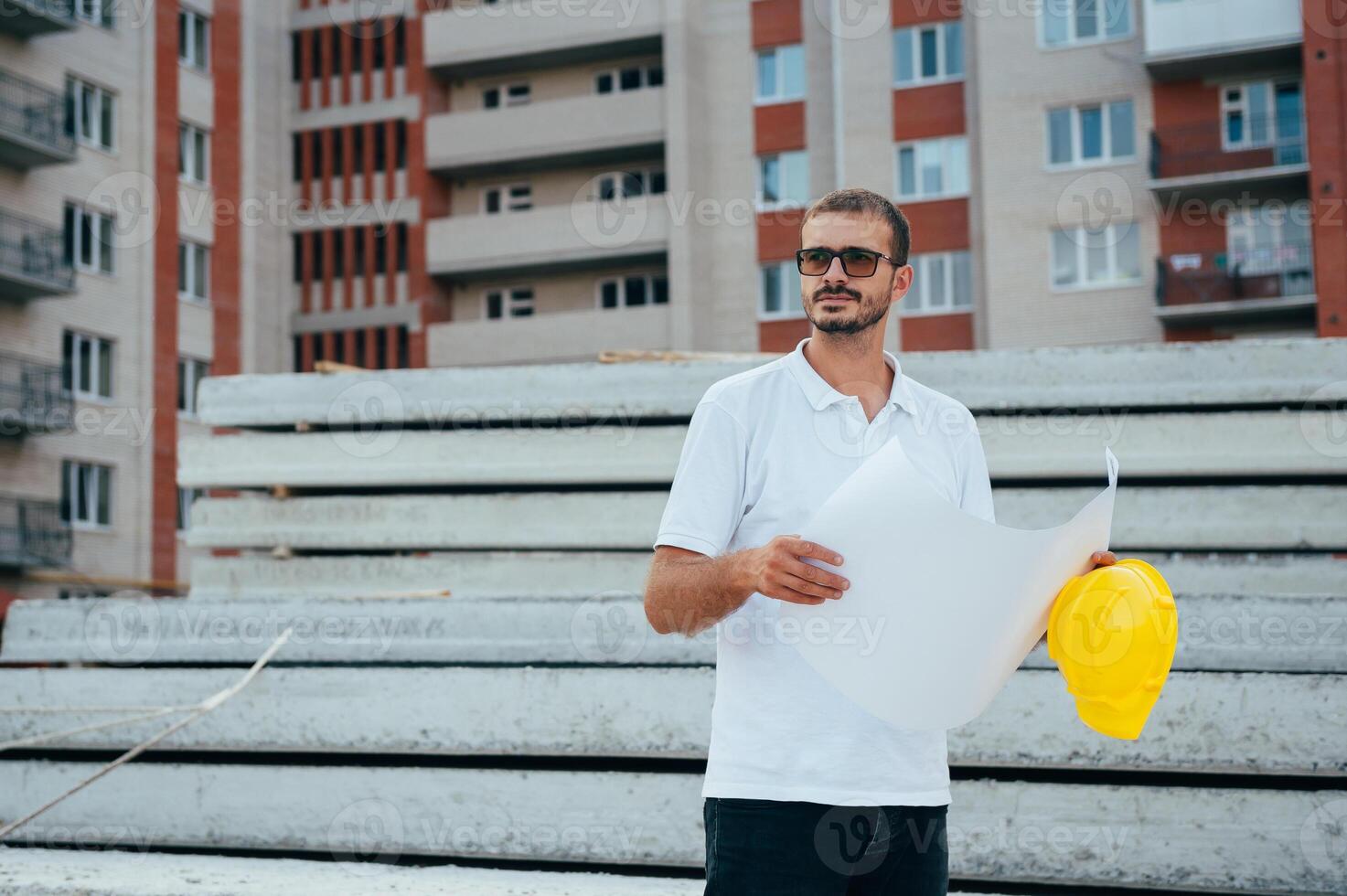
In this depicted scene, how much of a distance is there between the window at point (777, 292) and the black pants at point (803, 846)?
104ft

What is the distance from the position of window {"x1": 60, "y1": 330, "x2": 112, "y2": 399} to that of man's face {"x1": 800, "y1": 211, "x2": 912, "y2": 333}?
29.9m

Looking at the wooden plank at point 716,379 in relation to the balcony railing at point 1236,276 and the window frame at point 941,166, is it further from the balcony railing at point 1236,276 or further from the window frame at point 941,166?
the window frame at point 941,166

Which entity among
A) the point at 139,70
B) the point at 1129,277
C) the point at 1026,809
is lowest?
the point at 1026,809

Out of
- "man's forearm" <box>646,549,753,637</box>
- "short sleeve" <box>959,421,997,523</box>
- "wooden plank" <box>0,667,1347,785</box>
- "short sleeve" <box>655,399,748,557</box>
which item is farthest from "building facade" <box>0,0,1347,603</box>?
"man's forearm" <box>646,549,753,637</box>

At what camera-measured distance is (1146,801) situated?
14.4 feet

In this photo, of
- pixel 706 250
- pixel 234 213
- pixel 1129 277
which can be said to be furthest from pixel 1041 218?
pixel 234 213

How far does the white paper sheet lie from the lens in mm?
2613

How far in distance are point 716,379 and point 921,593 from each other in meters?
3.39

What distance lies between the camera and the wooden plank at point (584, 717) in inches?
173

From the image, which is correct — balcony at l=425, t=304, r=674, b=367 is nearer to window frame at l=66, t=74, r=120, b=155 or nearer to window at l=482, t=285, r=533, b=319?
window at l=482, t=285, r=533, b=319

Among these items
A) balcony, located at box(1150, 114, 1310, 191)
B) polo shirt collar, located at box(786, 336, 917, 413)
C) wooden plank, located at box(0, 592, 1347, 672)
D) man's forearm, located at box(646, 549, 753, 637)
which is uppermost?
balcony, located at box(1150, 114, 1310, 191)

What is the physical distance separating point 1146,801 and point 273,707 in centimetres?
279

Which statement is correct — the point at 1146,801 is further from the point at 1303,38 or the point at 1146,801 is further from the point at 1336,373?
the point at 1303,38

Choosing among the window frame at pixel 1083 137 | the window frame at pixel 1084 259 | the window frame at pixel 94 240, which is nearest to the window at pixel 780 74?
the window frame at pixel 1083 137
